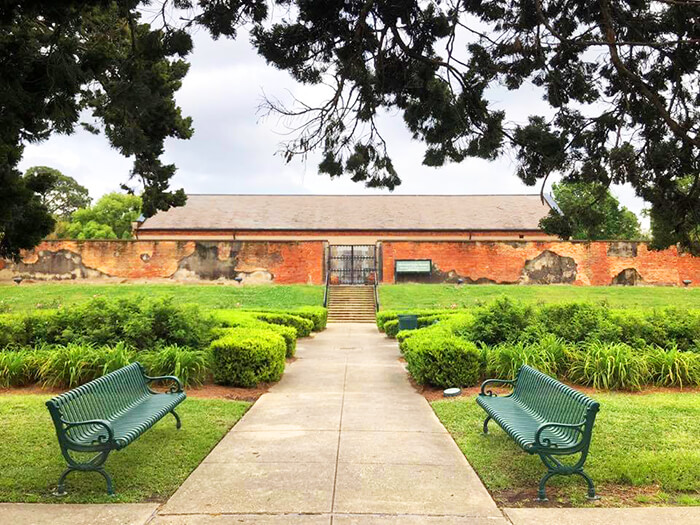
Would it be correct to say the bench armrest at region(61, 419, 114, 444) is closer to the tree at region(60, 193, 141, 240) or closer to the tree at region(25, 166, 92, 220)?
the tree at region(60, 193, 141, 240)

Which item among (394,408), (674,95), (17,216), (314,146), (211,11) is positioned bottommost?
(394,408)

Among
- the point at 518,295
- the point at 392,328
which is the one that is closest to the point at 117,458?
the point at 392,328

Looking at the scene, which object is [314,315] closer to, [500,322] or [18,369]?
[500,322]

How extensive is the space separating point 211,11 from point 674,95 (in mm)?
6456

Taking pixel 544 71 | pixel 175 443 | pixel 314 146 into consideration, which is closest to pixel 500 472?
pixel 175 443

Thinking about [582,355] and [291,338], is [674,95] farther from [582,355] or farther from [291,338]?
[291,338]

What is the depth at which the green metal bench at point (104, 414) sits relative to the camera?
4238mm

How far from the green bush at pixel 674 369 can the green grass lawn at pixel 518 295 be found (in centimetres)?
1259

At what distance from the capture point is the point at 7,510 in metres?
3.87

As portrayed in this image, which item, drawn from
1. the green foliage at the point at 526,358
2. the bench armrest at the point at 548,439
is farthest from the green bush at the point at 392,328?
the bench armrest at the point at 548,439

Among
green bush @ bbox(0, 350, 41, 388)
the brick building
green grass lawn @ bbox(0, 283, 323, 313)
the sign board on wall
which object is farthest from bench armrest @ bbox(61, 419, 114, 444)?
the brick building

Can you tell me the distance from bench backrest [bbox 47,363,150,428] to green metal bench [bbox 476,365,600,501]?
3.66 m

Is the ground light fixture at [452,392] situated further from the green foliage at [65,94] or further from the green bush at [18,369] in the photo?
the green bush at [18,369]

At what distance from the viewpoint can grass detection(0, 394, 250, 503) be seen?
4.25 metres
